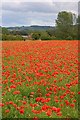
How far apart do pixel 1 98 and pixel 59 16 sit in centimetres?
6785

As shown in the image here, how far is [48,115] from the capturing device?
6070 mm

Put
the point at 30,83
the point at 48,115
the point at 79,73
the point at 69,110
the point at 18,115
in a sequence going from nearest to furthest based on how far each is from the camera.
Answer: the point at 48,115 → the point at 18,115 → the point at 69,110 → the point at 30,83 → the point at 79,73

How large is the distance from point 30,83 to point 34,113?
3.09 metres

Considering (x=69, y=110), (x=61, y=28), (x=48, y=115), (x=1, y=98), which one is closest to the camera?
(x=48, y=115)

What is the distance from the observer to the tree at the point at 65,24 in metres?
68.6

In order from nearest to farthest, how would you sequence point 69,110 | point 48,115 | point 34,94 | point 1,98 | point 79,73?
point 48,115 → point 69,110 → point 1,98 → point 34,94 → point 79,73

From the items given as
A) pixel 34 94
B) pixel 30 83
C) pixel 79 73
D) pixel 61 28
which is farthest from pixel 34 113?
pixel 61 28

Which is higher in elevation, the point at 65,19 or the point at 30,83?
the point at 65,19

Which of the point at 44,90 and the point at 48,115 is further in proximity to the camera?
the point at 44,90

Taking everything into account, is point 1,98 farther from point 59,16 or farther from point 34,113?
point 59,16

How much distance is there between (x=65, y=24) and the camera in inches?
2832

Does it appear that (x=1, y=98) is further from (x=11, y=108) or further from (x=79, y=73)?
(x=79, y=73)

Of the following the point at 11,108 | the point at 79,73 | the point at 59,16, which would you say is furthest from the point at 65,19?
the point at 11,108

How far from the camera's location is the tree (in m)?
68.6
